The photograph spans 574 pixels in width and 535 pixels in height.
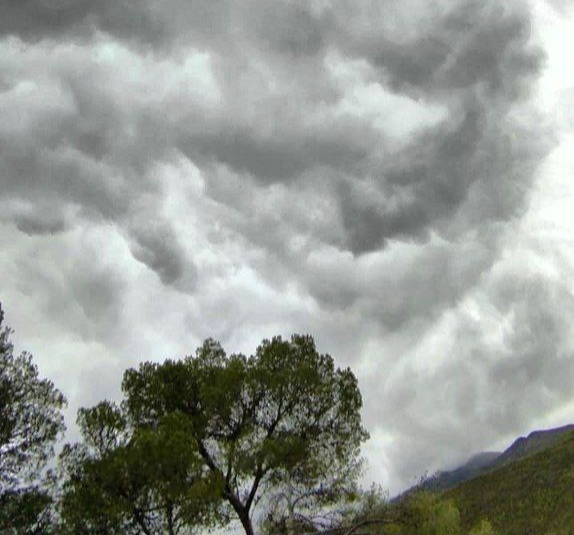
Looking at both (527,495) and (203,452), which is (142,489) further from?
(527,495)

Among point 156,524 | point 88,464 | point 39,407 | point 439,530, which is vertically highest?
point 39,407

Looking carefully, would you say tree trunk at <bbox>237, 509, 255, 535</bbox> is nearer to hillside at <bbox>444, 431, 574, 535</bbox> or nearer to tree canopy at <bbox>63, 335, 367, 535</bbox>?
tree canopy at <bbox>63, 335, 367, 535</bbox>

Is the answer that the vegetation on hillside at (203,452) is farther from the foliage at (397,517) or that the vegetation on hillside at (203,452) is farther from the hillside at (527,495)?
the hillside at (527,495)

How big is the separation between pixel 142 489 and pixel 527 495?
139 meters

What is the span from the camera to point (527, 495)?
15775 centimetres

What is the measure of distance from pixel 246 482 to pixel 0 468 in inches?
441

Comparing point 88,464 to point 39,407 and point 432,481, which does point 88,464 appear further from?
point 432,481

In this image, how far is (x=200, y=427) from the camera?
3866 cm

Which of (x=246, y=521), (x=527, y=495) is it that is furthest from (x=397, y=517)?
(x=527, y=495)

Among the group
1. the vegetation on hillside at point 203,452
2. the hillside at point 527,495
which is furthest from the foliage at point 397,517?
the hillside at point 527,495

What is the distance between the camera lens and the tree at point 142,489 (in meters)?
34.6

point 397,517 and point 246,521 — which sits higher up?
point 246,521

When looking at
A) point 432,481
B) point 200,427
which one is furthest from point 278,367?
point 432,481

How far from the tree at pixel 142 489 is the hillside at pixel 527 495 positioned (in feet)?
357
